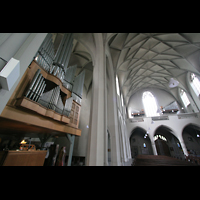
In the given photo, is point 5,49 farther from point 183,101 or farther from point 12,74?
point 183,101

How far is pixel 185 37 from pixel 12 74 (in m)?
12.4

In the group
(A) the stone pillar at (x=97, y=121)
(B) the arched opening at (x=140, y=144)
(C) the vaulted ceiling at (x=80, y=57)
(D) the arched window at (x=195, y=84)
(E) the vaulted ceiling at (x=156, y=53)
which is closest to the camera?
(A) the stone pillar at (x=97, y=121)

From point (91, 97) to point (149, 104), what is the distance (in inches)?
583

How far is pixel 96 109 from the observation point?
3502mm

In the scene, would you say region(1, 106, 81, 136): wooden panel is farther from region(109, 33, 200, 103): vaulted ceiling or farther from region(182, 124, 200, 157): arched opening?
region(182, 124, 200, 157): arched opening

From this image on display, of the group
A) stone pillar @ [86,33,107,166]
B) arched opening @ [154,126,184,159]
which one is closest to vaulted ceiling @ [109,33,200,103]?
stone pillar @ [86,33,107,166]

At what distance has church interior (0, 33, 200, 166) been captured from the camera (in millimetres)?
2572

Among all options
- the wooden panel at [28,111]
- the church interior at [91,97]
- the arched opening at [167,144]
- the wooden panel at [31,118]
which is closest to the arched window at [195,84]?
the church interior at [91,97]

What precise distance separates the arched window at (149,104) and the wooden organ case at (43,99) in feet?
43.8

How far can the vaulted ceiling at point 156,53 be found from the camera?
8.15m

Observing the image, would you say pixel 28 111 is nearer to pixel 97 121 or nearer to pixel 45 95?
pixel 45 95

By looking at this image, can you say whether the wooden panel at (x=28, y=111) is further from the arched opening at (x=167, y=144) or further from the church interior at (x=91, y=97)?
the arched opening at (x=167, y=144)

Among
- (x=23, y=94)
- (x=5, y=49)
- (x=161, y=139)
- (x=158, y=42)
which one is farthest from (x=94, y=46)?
(x=161, y=139)
